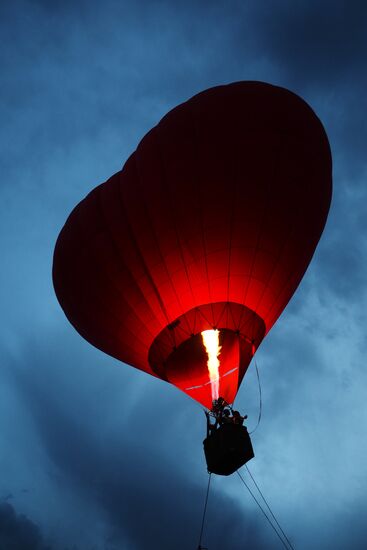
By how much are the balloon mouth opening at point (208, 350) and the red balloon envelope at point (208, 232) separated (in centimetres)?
2

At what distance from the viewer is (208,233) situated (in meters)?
9.78

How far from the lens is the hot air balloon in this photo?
32.2 feet

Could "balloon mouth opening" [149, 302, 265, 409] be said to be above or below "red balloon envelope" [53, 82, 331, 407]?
below

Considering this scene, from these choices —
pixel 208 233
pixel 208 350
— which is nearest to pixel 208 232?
pixel 208 233

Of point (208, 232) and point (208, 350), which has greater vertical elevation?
point (208, 232)

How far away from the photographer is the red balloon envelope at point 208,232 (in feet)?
32.2

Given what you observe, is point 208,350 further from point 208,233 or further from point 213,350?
point 208,233

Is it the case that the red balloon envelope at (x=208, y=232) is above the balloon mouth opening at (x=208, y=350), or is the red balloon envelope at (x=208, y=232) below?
above

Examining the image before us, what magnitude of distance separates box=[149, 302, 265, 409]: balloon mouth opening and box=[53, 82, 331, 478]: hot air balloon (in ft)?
0.07

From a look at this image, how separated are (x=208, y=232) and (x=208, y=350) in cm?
222

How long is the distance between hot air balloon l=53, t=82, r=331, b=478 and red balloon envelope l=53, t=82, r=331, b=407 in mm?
20

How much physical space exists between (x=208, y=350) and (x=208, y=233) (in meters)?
2.20

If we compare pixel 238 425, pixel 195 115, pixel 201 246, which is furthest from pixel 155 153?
pixel 238 425

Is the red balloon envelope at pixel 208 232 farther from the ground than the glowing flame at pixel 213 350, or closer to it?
farther from the ground
